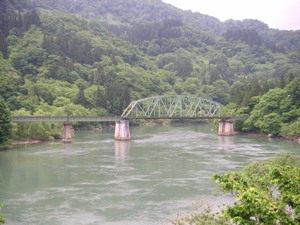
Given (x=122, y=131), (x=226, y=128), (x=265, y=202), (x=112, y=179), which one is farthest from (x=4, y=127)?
(x=265, y=202)

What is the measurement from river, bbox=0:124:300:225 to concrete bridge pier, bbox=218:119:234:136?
88.6ft

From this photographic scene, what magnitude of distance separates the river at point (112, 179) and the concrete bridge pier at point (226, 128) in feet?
88.6

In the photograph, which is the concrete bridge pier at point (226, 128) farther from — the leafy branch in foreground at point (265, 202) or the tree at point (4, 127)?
the leafy branch in foreground at point (265, 202)

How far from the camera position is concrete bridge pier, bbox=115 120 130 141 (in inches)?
3623

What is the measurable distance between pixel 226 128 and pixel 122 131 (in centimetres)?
2913

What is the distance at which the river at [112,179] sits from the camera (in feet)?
114

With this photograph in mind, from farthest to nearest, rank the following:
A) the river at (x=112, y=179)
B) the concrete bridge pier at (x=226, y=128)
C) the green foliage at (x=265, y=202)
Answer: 1. the concrete bridge pier at (x=226, y=128)
2. the river at (x=112, y=179)
3. the green foliage at (x=265, y=202)

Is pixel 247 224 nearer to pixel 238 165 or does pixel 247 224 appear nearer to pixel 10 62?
pixel 238 165

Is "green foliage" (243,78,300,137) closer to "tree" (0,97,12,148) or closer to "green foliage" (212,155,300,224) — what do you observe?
"tree" (0,97,12,148)

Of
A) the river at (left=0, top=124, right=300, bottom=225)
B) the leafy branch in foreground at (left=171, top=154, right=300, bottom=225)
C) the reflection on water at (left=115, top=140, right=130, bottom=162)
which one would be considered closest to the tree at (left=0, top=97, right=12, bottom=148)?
the river at (left=0, top=124, right=300, bottom=225)

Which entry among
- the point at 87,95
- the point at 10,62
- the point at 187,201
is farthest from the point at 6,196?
the point at 10,62

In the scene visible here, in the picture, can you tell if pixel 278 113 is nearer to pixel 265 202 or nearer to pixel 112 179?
pixel 112 179

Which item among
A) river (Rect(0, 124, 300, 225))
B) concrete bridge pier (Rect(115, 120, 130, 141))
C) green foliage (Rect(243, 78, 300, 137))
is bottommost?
river (Rect(0, 124, 300, 225))

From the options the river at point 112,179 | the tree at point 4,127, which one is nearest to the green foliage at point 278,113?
the river at point 112,179
